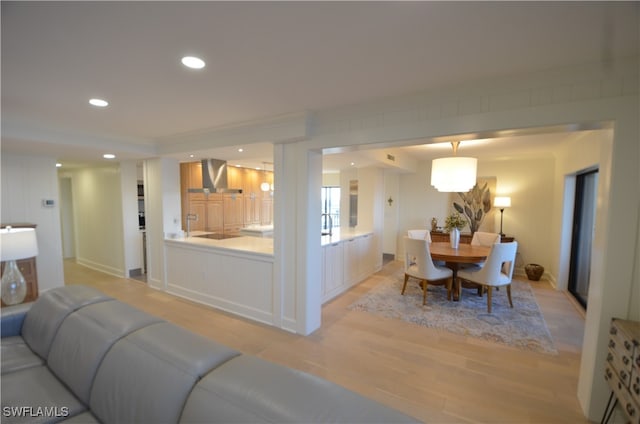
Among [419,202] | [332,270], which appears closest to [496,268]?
[332,270]

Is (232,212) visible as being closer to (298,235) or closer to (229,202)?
(229,202)

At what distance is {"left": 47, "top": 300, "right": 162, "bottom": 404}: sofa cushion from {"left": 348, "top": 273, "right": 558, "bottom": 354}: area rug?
2.87m

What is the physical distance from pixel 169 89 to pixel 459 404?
10.9 feet

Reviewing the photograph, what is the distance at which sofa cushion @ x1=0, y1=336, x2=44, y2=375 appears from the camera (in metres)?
1.74

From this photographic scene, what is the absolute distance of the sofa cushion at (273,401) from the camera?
96 centimetres

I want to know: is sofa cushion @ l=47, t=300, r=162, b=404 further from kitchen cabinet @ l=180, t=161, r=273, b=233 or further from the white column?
kitchen cabinet @ l=180, t=161, r=273, b=233

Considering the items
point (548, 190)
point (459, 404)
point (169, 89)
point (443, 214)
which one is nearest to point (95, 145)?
point (169, 89)

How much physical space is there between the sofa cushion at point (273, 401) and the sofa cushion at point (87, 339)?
722mm

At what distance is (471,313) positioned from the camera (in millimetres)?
3793

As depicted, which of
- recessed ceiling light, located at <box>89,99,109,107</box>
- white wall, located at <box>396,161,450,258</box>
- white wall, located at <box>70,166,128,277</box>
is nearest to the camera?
recessed ceiling light, located at <box>89,99,109,107</box>

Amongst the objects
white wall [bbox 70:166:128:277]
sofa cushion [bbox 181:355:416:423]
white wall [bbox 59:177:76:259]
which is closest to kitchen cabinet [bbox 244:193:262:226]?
white wall [bbox 70:166:128:277]

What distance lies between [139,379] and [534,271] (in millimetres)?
6303

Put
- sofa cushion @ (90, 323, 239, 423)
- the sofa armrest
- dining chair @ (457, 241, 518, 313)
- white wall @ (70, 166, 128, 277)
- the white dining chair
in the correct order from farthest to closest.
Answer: white wall @ (70, 166, 128, 277)
the white dining chair
dining chair @ (457, 241, 518, 313)
the sofa armrest
sofa cushion @ (90, 323, 239, 423)

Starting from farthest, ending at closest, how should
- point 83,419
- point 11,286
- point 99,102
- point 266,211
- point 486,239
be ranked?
1. point 266,211
2. point 486,239
3. point 99,102
4. point 11,286
5. point 83,419
